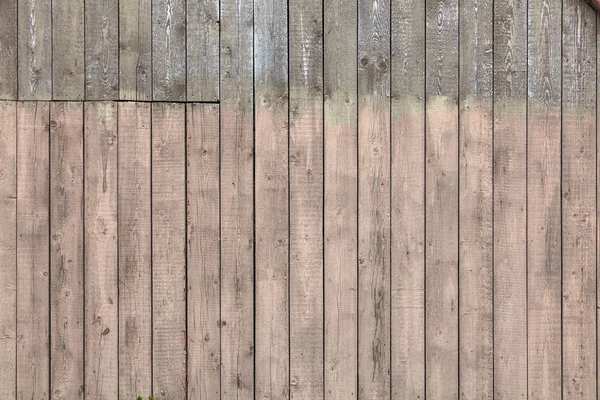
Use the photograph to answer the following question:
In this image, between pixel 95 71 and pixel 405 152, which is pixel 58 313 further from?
pixel 405 152

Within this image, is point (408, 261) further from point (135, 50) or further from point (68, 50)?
point (68, 50)

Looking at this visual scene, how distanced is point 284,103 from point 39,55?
3.82ft

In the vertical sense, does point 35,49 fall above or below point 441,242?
above

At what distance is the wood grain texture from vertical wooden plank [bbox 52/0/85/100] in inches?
26.1

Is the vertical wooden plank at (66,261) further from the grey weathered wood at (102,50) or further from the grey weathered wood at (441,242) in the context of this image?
the grey weathered wood at (441,242)

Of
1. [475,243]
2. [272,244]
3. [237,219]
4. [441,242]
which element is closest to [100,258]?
[237,219]

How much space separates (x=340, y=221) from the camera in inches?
112

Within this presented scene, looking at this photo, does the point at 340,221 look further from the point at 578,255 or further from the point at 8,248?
the point at 8,248

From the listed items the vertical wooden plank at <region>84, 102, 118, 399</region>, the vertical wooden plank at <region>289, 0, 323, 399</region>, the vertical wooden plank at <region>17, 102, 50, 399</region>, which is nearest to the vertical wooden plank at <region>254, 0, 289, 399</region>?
the vertical wooden plank at <region>289, 0, 323, 399</region>

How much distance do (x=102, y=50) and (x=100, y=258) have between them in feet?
3.19

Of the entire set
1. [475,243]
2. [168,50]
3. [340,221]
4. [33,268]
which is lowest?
[33,268]

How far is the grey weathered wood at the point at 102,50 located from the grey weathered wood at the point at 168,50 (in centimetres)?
18

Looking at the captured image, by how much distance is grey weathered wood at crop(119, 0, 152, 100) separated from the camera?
2.84 meters

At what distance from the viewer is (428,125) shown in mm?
2850
